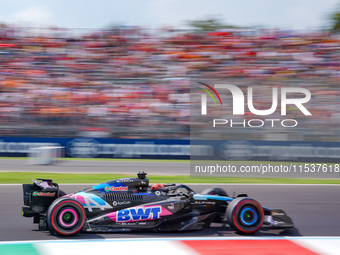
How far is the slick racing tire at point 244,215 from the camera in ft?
18.6

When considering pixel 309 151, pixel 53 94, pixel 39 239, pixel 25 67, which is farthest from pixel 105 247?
pixel 25 67

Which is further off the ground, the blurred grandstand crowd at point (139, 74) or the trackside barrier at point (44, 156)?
the blurred grandstand crowd at point (139, 74)

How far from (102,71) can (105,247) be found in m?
11.8

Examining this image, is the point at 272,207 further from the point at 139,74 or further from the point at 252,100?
the point at 139,74

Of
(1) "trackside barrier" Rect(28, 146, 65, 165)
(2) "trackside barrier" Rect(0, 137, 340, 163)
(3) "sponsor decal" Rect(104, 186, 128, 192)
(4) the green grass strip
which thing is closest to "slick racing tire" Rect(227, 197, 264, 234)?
(3) "sponsor decal" Rect(104, 186, 128, 192)

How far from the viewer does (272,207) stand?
795cm

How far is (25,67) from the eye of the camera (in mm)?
16047

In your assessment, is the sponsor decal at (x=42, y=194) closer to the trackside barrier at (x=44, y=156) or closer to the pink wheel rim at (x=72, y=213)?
the pink wheel rim at (x=72, y=213)

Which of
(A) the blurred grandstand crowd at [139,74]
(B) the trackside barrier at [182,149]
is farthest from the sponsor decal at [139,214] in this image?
(A) the blurred grandstand crowd at [139,74]

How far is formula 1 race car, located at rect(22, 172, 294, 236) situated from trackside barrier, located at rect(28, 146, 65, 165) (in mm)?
7786

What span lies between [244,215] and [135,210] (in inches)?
54.0

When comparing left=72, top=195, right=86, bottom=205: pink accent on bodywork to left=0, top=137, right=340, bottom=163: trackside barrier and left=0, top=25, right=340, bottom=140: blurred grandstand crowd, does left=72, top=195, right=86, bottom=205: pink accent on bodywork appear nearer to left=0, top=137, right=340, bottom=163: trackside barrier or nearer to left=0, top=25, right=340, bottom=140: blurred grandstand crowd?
left=0, top=137, right=340, bottom=163: trackside barrier

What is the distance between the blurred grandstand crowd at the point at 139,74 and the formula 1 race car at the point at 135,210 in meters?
8.41

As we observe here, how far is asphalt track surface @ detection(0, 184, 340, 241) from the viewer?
18.5ft
